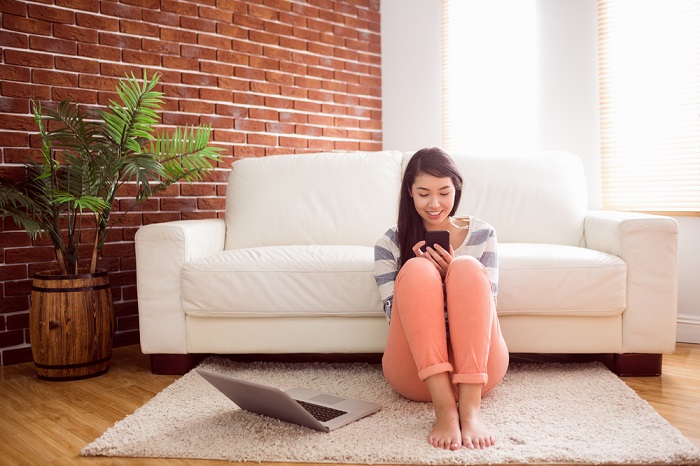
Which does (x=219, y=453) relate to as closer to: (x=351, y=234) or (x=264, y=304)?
(x=264, y=304)

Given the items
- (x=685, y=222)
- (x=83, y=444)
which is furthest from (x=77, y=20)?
(x=685, y=222)

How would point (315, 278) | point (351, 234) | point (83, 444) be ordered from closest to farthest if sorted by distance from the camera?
point (83, 444)
point (315, 278)
point (351, 234)

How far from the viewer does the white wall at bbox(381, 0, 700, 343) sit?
3.10 meters

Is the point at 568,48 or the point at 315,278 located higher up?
the point at 568,48

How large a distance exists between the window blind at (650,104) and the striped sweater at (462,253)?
1.62 m

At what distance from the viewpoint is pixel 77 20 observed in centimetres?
295

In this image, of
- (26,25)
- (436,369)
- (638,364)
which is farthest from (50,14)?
(638,364)

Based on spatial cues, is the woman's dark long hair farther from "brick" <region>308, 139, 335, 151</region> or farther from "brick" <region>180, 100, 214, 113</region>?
"brick" <region>308, 139, 335, 151</region>

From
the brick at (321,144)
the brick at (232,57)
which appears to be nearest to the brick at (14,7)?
the brick at (232,57)

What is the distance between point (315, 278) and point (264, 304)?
0.23 metres

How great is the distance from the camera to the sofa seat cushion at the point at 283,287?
2.37 metres

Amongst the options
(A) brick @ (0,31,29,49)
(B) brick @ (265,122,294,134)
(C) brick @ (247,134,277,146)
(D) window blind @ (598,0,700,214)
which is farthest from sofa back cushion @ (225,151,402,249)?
(D) window blind @ (598,0,700,214)

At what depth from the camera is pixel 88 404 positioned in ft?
7.07

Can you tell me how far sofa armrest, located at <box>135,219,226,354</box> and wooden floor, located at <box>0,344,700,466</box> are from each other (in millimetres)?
160
